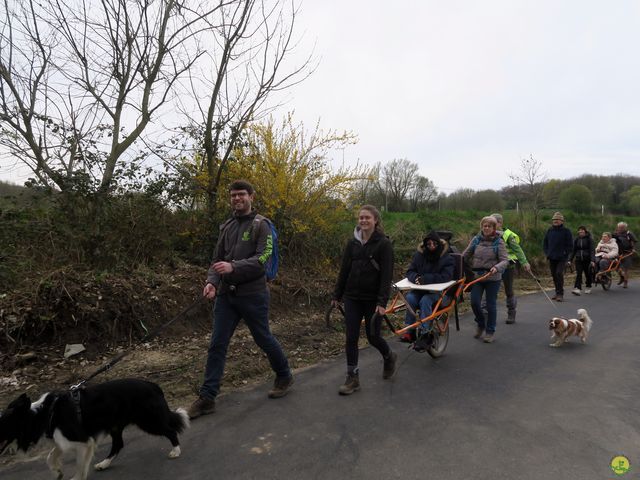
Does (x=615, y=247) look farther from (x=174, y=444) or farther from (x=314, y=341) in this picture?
(x=174, y=444)

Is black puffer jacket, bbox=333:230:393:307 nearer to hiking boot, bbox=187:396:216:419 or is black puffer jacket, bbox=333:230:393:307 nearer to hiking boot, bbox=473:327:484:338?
hiking boot, bbox=187:396:216:419

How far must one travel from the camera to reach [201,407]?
4238mm

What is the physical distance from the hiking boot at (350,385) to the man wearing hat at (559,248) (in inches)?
329

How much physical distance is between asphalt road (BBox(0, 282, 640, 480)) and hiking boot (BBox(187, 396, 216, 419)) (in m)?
0.10

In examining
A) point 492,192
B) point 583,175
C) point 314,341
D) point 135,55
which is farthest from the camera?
point 583,175

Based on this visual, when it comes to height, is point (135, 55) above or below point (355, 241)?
above

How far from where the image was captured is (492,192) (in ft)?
108

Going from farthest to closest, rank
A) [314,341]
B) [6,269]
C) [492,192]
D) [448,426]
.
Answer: [492,192]
[314,341]
[6,269]
[448,426]

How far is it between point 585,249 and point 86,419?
13.1 m

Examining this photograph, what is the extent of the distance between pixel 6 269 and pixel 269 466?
5366mm

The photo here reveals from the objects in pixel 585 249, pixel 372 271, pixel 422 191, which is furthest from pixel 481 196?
pixel 372 271

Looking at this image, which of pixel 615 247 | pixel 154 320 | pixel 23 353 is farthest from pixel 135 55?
pixel 615 247

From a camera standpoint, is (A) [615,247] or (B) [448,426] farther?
(A) [615,247]

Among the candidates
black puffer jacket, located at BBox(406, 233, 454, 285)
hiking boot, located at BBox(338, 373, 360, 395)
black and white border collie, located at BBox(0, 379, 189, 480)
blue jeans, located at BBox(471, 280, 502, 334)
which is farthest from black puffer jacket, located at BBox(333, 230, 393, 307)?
blue jeans, located at BBox(471, 280, 502, 334)
